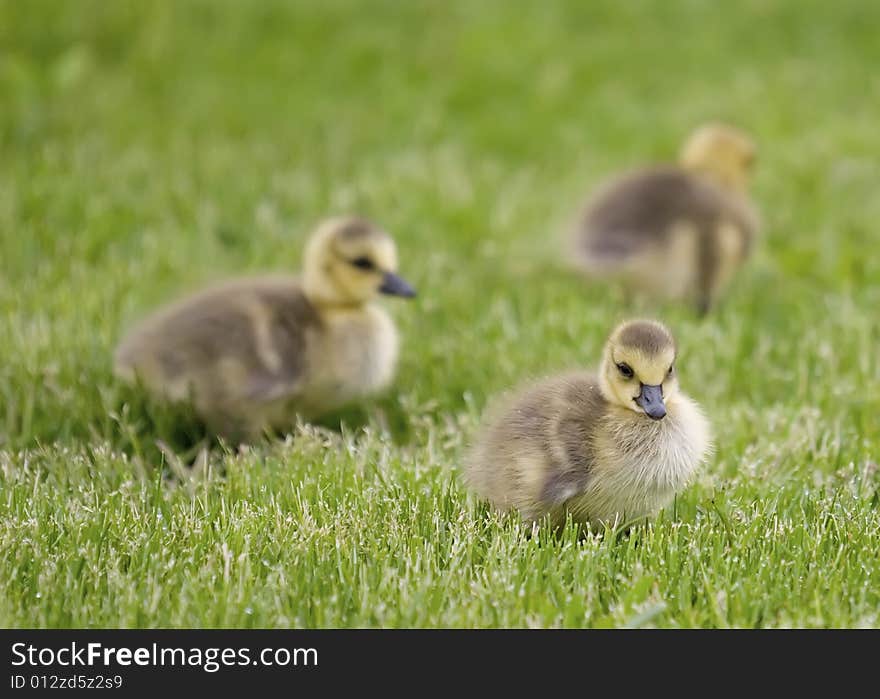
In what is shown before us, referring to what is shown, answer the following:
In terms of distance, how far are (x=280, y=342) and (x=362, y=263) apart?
0.52 m

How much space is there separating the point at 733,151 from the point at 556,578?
4414 mm

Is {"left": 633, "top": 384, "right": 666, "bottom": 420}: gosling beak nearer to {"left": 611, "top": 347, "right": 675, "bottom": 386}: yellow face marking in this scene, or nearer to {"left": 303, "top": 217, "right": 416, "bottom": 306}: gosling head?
{"left": 611, "top": 347, "right": 675, "bottom": 386}: yellow face marking

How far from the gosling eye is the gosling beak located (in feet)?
5.74

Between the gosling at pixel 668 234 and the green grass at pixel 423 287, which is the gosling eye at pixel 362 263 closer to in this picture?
the green grass at pixel 423 287

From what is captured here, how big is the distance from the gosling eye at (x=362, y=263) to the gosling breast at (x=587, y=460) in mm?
1532

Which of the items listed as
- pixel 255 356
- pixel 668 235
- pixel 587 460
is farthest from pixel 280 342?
pixel 668 235

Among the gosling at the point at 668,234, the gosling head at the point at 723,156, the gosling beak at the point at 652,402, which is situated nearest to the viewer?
the gosling beak at the point at 652,402

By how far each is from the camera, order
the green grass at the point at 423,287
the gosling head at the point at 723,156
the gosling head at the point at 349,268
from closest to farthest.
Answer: the green grass at the point at 423,287 → the gosling head at the point at 349,268 → the gosling head at the point at 723,156

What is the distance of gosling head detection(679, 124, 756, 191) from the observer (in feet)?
22.4

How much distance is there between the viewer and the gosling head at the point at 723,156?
6.83 m

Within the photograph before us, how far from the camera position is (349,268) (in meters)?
4.79

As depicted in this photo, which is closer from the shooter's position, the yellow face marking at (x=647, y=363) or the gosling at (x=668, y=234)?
the yellow face marking at (x=647, y=363)

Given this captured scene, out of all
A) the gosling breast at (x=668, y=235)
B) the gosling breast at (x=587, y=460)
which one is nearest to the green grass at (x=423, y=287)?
the gosling breast at (x=587, y=460)
